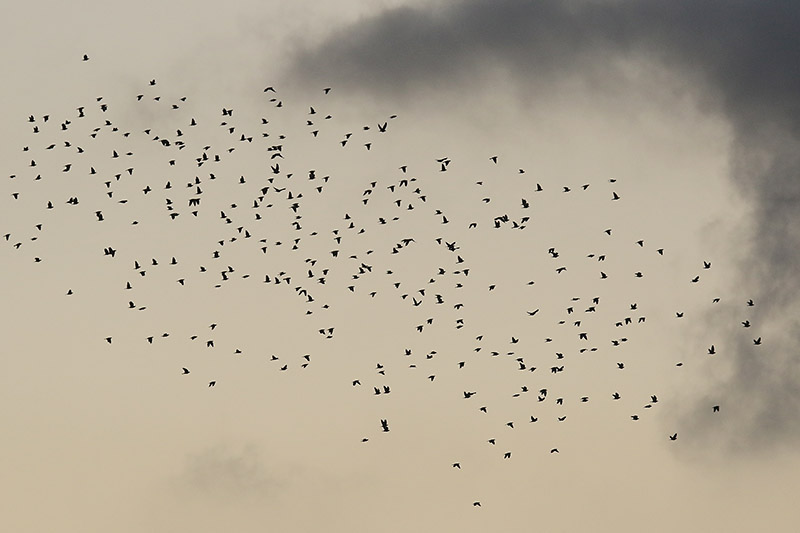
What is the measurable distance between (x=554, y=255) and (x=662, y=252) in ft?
31.9

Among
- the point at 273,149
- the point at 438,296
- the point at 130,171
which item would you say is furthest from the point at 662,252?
the point at 130,171

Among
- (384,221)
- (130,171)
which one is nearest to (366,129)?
(384,221)

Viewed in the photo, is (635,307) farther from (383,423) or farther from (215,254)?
(215,254)

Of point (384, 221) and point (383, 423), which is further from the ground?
point (384, 221)

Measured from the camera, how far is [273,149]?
194750 mm

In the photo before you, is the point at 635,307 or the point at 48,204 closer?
the point at 48,204

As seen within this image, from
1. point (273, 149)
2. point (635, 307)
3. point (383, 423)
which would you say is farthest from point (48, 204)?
point (635, 307)

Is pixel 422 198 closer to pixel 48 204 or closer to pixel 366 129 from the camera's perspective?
pixel 366 129

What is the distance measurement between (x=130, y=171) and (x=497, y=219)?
1264 inches

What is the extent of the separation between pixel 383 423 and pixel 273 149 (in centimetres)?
2631

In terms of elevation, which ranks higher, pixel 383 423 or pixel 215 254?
pixel 215 254

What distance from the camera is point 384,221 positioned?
192 m

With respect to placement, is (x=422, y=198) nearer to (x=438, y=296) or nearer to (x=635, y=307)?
(x=438, y=296)

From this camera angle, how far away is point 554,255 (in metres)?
194
